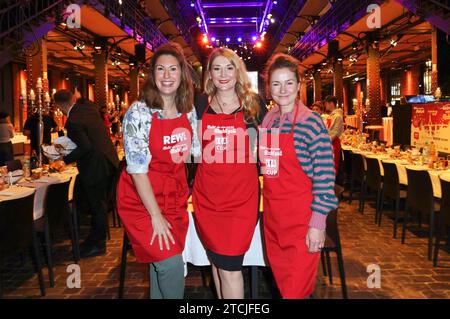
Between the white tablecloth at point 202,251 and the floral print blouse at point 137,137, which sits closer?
the floral print blouse at point 137,137

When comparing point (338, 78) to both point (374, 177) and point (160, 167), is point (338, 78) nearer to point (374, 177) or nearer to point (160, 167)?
point (374, 177)

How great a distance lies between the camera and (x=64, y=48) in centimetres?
1688

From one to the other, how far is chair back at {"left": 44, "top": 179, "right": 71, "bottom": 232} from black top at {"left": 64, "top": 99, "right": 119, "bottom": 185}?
41cm

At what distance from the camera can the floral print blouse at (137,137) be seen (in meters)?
2.21

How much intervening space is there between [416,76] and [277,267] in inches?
961

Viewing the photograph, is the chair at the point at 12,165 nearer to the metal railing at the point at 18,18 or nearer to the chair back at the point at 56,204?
the chair back at the point at 56,204

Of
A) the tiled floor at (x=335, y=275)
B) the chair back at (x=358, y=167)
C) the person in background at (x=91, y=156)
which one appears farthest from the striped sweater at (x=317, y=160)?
the chair back at (x=358, y=167)

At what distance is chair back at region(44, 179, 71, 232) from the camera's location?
164 inches

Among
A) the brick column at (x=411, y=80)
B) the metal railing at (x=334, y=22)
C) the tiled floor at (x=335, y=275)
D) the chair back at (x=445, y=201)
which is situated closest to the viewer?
the tiled floor at (x=335, y=275)

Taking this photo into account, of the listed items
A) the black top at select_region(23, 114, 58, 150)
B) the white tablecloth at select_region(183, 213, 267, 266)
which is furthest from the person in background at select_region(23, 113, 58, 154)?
the white tablecloth at select_region(183, 213, 267, 266)

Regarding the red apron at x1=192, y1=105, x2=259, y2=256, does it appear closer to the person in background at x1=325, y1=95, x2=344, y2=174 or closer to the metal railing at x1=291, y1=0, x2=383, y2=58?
the person in background at x1=325, y1=95, x2=344, y2=174

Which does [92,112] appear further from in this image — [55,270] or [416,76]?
[416,76]

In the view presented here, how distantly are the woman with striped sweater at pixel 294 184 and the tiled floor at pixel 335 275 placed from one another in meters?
1.34
